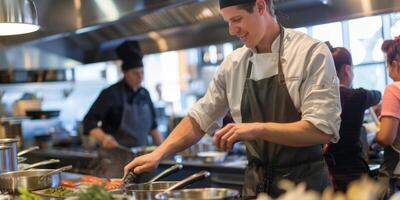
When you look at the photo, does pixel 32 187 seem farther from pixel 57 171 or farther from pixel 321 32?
pixel 321 32

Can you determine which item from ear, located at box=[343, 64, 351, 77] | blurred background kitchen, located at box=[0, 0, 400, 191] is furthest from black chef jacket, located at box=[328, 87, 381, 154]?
blurred background kitchen, located at box=[0, 0, 400, 191]

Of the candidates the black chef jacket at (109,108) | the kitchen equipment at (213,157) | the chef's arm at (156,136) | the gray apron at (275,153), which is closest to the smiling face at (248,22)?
the gray apron at (275,153)

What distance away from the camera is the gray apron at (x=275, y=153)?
2.12m

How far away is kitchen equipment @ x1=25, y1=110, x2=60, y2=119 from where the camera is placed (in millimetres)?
6082

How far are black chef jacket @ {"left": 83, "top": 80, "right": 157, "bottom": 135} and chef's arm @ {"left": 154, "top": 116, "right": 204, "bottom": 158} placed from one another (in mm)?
2067

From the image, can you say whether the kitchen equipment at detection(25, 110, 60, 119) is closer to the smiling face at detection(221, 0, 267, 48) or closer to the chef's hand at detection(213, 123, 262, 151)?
the smiling face at detection(221, 0, 267, 48)

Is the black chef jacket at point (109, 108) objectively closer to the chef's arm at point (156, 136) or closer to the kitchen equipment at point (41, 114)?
the chef's arm at point (156, 136)

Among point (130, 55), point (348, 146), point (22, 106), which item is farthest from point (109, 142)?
point (22, 106)

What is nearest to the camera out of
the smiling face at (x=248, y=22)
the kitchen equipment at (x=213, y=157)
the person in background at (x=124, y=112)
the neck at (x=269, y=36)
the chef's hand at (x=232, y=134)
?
the chef's hand at (x=232, y=134)


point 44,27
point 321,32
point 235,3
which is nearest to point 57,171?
point 235,3

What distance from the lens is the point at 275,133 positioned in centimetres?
188

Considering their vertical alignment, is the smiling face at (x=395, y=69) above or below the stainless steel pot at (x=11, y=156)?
above

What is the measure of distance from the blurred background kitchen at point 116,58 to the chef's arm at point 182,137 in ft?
3.74

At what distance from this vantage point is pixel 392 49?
8.96 ft
